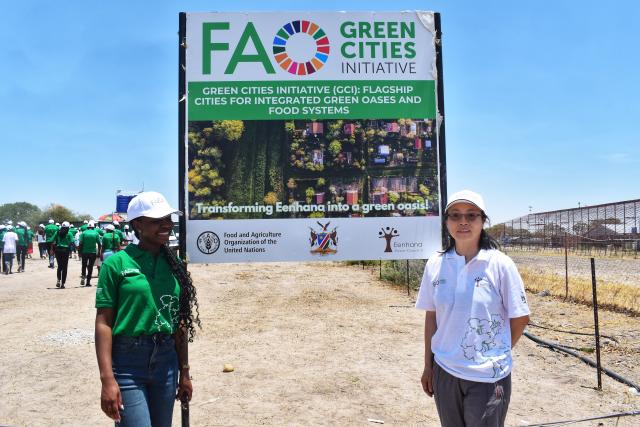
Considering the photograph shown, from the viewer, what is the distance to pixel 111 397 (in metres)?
2.50

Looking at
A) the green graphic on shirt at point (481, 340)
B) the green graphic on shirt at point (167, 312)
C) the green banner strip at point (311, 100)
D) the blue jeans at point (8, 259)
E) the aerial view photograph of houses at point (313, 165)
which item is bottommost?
the blue jeans at point (8, 259)

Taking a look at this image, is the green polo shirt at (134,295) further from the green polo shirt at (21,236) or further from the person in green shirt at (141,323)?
the green polo shirt at (21,236)

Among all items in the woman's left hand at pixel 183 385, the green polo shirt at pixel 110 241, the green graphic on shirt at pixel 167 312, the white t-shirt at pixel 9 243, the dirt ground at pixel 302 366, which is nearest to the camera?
the green graphic on shirt at pixel 167 312

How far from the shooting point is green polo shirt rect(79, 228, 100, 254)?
46.4ft

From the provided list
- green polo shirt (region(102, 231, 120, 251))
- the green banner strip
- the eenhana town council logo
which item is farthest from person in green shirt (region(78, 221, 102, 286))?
the eenhana town council logo

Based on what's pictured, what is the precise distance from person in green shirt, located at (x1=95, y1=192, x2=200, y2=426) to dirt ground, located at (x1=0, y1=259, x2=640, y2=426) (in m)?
2.21

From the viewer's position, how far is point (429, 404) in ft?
17.0

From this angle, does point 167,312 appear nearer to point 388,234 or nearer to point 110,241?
point 388,234

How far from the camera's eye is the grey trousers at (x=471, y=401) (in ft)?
7.97

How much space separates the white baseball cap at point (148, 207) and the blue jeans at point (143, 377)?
65 cm

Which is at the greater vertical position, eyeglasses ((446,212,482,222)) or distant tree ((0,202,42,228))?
distant tree ((0,202,42,228))

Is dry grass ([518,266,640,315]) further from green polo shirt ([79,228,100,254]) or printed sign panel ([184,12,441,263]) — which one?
green polo shirt ([79,228,100,254])

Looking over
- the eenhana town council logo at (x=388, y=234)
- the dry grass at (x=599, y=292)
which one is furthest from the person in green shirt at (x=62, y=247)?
the dry grass at (x=599, y=292)

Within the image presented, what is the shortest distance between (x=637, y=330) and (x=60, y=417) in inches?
346
